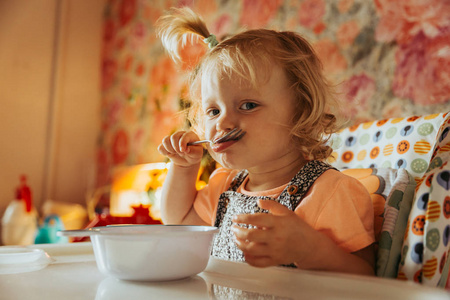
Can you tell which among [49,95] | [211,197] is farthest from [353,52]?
[49,95]

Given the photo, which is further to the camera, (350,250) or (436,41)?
(436,41)

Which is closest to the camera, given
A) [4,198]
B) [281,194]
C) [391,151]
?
[281,194]

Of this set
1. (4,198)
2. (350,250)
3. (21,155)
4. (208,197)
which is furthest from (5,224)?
(350,250)

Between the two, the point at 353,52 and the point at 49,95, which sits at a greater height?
the point at 353,52

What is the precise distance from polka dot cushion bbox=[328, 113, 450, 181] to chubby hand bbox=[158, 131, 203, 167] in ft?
1.13

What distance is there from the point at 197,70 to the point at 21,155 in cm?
253

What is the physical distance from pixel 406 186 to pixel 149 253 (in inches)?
21.0

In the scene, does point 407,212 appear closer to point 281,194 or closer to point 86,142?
point 281,194

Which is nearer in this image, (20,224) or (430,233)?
(430,233)

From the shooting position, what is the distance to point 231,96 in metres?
0.86

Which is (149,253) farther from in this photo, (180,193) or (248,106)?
(180,193)

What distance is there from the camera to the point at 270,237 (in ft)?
1.85

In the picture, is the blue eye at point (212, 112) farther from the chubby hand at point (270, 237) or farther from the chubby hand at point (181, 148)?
the chubby hand at point (270, 237)

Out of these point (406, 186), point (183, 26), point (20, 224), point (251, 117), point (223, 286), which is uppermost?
point (183, 26)
